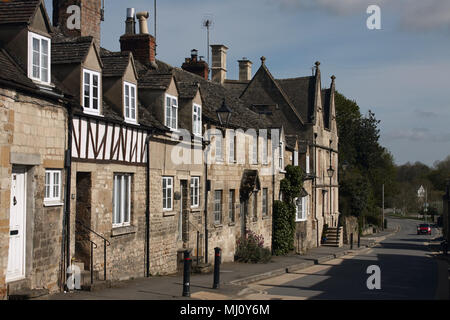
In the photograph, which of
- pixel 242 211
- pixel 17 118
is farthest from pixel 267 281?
pixel 17 118

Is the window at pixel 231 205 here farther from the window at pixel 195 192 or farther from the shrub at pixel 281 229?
the shrub at pixel 281 229

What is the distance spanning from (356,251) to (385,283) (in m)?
19.8

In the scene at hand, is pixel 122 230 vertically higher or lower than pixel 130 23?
lower

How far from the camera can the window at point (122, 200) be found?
1712 cm

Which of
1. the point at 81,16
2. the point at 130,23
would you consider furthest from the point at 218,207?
the point at 81,16

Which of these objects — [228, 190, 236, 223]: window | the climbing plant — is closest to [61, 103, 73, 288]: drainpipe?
[228, 190, 236, 223]: window

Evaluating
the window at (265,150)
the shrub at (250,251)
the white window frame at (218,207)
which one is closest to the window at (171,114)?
the white window frame at (218,207)

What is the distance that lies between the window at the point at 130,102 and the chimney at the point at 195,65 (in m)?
14.8

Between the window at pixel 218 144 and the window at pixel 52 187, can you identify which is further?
the window at pixel 218 144

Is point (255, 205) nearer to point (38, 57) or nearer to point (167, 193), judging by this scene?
point (167, 193)

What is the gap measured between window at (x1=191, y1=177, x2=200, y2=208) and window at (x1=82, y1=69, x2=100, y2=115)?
7.52 meters

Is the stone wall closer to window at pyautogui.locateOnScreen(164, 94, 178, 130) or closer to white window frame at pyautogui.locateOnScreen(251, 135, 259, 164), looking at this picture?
window at pyautogui.locateOnScreen(164, 94, 178, 130)

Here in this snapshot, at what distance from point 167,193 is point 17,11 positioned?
878 centimetres

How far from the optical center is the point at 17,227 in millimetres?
12633
